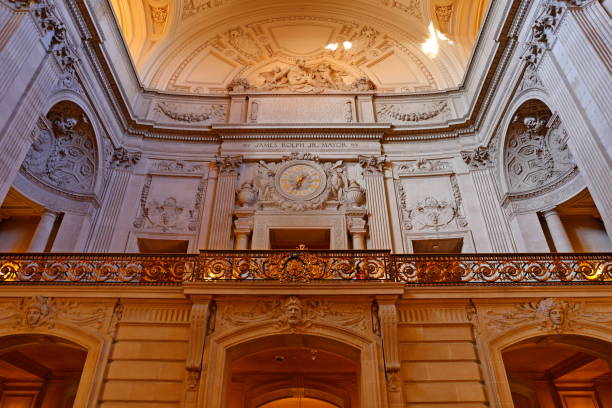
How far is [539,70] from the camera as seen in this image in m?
9.04

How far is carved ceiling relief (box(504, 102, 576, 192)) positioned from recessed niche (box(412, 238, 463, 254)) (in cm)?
205

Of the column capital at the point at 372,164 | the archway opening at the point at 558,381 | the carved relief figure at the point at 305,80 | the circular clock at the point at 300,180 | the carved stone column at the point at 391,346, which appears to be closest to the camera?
the carved stone column at the point at 391,346

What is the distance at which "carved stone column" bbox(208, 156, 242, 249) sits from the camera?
11.1m

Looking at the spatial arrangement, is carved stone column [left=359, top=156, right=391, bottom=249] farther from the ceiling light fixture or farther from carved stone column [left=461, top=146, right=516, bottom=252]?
the ceiling light fixture

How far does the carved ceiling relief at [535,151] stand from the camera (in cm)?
1020

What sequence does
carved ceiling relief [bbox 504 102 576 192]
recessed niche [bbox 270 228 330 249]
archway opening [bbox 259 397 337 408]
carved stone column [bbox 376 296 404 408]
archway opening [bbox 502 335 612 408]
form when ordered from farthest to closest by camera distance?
recessed niche [bbox 270 228 330 249] < carved ceiling relief [bbox 504 102 576 192] < archway opening [bbox 259 397 337 408] < archway opening [bbox 502 335 612 408] < carved stone column [bbox 376 296 404 408]

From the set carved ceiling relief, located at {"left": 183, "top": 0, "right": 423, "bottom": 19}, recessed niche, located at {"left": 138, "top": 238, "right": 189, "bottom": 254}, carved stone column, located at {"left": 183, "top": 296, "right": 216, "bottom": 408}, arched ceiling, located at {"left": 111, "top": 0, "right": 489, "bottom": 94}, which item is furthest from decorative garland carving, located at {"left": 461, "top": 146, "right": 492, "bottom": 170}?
carved stone column, located at {"left": 183, "top": 296, "right": 216, "bottom": 408}

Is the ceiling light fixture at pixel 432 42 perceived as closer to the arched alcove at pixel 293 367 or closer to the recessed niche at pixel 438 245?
the recessed niche at pixel 438 245

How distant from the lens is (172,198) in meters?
12.0

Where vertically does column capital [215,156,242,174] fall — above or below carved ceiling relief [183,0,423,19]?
below

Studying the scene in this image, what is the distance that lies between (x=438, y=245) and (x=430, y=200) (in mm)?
1312

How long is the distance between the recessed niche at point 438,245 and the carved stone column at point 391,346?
5797 millimetres

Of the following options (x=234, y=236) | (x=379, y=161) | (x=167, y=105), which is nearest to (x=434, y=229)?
(x=379, y=161)

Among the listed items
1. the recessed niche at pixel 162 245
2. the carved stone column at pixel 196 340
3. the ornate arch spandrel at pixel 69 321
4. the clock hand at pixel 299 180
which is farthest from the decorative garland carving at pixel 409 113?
the ornate arch spandrel at pixel 69 321
